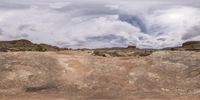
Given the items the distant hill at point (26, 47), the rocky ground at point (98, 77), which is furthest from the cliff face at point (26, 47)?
the rocky ground at point (98, 77)

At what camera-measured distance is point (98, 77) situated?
34.9 meters

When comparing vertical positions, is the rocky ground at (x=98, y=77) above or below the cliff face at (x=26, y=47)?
below

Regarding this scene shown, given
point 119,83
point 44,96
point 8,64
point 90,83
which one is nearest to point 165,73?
point 119,83

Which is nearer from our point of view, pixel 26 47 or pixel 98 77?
pixel 98 77

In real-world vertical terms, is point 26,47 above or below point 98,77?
above

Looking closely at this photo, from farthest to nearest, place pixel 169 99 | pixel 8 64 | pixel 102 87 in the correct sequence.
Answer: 1. pixel 8 64
2. pixel 102 87
3. pixel 169 99

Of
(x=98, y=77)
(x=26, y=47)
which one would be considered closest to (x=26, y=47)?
(x=26, y=47)

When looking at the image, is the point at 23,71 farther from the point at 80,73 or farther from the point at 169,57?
the point at 169,57

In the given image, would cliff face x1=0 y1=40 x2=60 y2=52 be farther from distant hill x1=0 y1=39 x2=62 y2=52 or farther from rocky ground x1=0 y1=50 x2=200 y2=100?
rocky ground x1=0 y1=50 x2=200 y2=100

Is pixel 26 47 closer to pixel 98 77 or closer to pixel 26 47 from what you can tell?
pixel 26 47

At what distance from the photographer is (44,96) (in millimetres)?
31406

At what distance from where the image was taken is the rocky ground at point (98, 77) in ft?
106

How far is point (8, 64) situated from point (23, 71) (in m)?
1.81

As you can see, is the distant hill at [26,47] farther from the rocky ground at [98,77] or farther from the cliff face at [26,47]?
the rocky ground at [98,77]
